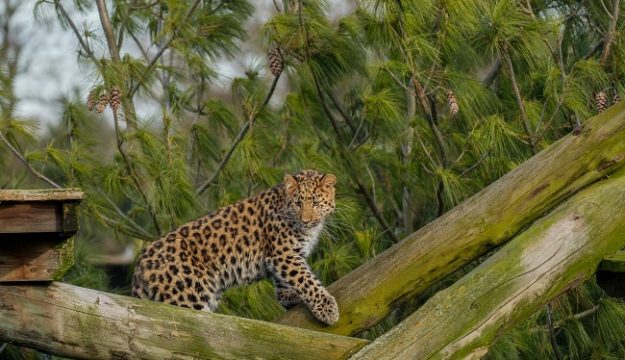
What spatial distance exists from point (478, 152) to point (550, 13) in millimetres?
1730

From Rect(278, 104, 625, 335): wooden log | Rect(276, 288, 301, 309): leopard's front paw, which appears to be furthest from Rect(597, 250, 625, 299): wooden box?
Rect(276, 288, 301, 309): leopard's front paw

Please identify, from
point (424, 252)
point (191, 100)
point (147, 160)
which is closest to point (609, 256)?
Result: point (424, 252)

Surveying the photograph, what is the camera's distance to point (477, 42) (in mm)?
8758

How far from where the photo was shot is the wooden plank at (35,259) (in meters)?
4.67

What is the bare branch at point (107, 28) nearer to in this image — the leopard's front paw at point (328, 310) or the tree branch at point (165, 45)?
the tree branch at point (165, 45)

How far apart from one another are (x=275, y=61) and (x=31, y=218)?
4.09 metres

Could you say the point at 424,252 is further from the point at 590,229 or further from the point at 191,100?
the point at 191,100

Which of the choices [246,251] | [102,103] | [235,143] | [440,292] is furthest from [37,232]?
[235,143]

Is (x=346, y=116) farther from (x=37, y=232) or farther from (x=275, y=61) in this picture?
(x=37, y=232)

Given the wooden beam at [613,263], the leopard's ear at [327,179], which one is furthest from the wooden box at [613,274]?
the leopard's ear at [327,179]

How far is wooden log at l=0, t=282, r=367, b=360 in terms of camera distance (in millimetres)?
4703

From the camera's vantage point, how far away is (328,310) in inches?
223

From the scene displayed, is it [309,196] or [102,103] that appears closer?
[309,196]

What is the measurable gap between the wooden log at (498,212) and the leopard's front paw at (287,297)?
102cm
